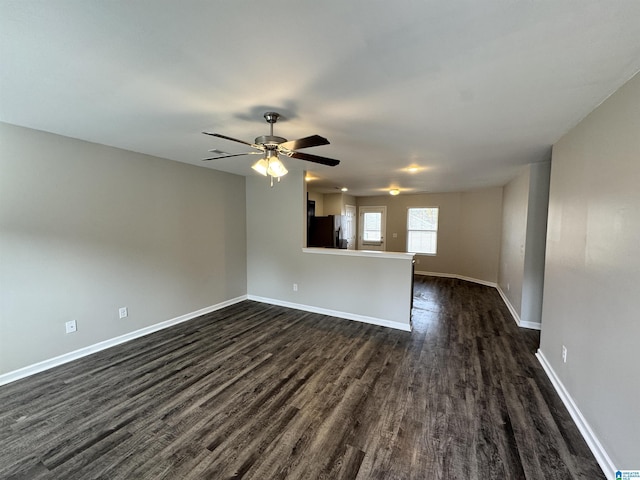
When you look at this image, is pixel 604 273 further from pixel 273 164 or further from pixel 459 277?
pixel 459 277

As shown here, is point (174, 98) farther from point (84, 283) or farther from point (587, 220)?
point (587, 220)

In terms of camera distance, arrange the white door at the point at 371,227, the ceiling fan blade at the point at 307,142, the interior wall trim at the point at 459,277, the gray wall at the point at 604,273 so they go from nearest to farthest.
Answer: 1. the gray wall at the point at 604,273
2. the ceiling fan blade at the point at 307,142
3. the interior wall trim at the point at 459,277
4. the white door at the point at 371,227

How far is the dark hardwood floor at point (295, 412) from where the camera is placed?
5.51 ft

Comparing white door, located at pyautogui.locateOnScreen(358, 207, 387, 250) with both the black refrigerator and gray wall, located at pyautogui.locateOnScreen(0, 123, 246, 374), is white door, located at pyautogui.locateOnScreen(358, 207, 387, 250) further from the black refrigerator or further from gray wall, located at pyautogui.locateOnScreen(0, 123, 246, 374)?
gray wall, located at pyautogui.locateOnScreen(0, 123, 246, 374)

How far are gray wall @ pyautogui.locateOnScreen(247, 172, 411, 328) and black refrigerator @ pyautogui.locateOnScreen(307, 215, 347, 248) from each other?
79 cm

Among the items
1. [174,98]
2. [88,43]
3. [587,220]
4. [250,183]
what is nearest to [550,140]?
[587,220]

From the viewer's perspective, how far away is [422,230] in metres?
7.80

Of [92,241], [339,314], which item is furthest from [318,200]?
[92,241]

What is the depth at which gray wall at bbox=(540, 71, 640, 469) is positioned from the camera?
1501 mm

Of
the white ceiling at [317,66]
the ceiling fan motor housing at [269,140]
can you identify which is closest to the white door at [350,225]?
the white ceiling at [317,66]

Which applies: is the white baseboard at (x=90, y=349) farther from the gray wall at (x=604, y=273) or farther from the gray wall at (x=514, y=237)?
the gray wall at (x=514, y=237)

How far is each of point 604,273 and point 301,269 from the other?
366 centimetres

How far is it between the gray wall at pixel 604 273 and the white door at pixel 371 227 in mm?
5867

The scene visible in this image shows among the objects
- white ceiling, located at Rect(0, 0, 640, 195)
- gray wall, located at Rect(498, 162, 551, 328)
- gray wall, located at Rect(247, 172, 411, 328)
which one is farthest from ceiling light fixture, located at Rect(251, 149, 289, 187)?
gray wall, located at Rect(498, 162, 551, 328)
